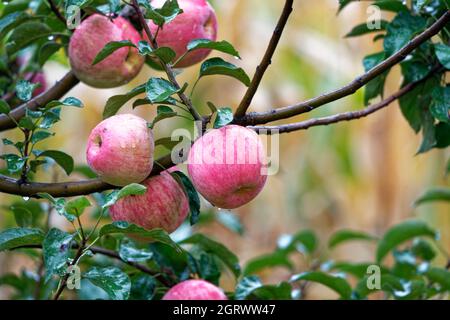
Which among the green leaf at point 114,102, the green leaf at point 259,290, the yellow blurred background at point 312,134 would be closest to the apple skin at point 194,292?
the green leaf at point 259,290

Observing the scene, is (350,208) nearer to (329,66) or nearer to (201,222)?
(329,66)

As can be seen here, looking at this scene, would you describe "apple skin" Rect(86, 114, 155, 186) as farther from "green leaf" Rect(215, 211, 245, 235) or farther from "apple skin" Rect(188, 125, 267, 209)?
"green leaf" Rect(215, 211, 245, 235)

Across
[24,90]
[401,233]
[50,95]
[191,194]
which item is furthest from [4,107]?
[401,233]

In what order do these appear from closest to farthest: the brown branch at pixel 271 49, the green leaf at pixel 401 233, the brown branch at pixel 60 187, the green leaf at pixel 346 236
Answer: the brown branch at pixel 271 49 < the brown branch at pixel 60 187 < the green leaf at pixel 401 233 < the green leaf at pixel 346 236

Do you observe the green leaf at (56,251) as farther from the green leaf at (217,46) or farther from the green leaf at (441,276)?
the green leaf at (441,276)

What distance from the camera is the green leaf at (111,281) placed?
834mm

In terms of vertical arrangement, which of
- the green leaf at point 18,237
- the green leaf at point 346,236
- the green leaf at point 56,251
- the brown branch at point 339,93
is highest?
the brown branch at point 339,93

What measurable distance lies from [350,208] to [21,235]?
8.28ft

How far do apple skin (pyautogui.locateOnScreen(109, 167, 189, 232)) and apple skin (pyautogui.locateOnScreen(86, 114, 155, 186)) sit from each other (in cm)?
6

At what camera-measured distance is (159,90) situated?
81 centimetres

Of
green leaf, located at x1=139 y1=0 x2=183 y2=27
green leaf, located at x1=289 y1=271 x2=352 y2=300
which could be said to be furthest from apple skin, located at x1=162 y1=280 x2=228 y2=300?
green leaf, located at x1=139 y1=0 x2=183 y2=27

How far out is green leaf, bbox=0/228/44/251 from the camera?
2.69 ft

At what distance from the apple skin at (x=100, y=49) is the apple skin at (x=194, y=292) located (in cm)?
31

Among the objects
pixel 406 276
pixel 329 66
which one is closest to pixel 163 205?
pixel 406 276
